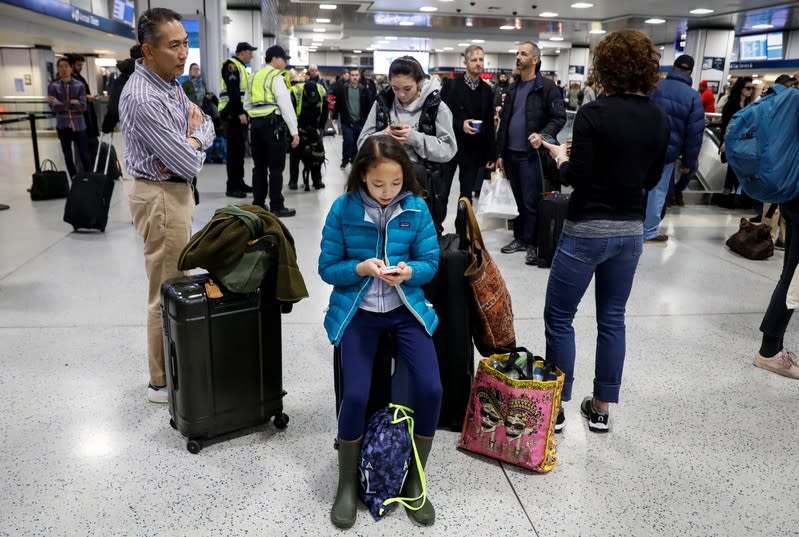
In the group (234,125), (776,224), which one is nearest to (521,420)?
(776,224)

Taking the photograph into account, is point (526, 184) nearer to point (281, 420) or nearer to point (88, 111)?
point (281, 420)

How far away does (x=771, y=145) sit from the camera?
3209 millimetres

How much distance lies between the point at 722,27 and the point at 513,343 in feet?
65.9

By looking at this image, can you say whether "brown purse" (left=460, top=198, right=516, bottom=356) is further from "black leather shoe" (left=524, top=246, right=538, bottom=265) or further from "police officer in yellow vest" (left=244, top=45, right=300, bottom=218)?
"police officer in yellow vest" (left=244, top=45, right=300, bottom=218)

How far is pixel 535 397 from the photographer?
7.83 ft

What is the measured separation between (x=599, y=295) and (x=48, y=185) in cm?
746

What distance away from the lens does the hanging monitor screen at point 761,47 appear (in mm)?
23094

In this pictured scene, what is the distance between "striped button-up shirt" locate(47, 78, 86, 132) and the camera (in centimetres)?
823

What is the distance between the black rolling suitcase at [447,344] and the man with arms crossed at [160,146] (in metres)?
→ 0.91

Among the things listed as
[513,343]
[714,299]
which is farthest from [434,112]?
[714,299]

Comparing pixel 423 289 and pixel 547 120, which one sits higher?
pixel 547 120

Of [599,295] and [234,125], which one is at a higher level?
[234,125]

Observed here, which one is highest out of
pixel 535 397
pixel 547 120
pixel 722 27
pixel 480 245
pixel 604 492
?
pixel 722 27

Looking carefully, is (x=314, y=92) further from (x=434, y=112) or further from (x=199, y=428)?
(x=199, y=428)
